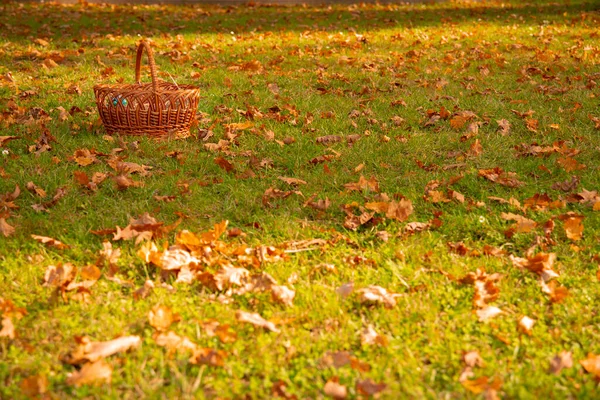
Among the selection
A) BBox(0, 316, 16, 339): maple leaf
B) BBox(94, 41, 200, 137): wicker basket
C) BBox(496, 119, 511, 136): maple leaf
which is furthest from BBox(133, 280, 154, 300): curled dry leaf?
BBox(496, 119, 511, 136): maple leaf

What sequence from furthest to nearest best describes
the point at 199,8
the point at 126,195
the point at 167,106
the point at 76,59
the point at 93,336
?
the point at 199,8
the point at 76,59
the point at 167,106
the point at 126,195
the point at 93,336

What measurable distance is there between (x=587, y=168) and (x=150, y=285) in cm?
313

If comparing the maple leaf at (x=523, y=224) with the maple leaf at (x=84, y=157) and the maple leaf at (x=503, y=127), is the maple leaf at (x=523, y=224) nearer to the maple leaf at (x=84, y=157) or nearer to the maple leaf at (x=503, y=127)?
the maple leaf at (x=503, y=127)

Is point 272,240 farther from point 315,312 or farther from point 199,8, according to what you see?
point 199,8

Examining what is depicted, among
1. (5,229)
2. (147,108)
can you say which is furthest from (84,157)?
(5,229)

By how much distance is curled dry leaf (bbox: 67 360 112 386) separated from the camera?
97.4 inches

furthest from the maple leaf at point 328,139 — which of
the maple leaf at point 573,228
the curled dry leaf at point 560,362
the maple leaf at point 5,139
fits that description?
the curled dry leaf at point 560,362

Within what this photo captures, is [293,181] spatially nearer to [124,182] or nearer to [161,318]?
[124,182]

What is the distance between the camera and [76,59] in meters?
8.32

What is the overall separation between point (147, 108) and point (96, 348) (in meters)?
2.85

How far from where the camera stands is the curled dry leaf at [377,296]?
9.91 feet

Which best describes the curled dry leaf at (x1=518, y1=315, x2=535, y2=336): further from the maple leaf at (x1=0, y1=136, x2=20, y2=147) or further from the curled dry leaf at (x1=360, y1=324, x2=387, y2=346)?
the maple leaf at (x1=0, y1=136, x2=20, y2=147)

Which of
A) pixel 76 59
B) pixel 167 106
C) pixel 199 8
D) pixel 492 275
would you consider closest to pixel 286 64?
pixel 76 59

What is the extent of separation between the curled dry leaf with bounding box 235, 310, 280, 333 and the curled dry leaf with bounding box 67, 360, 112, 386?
0.58m
